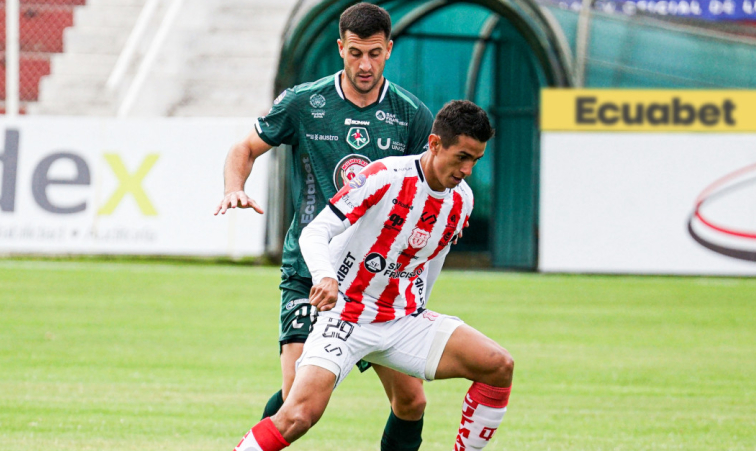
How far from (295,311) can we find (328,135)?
0.84m

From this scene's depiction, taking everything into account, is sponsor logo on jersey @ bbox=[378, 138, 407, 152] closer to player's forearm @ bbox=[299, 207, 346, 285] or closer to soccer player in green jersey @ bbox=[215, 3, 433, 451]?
soccer player in green jersey @ bbox=[215, 3, 433, 451]

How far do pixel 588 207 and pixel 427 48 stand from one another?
6.04 meters

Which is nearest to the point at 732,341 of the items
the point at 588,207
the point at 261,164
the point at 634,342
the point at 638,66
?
the point at 634,342

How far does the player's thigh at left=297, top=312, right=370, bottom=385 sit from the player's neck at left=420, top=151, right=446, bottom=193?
2.23 ft

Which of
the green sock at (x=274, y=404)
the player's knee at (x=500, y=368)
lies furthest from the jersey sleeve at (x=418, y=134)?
the green sock at (x=274, y=404)

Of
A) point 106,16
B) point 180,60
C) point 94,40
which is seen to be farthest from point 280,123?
point 106,16

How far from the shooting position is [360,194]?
4797 mm

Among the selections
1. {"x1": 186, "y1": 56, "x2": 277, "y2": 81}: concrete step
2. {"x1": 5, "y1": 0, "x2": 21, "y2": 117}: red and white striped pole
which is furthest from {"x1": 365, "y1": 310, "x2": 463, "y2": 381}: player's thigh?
{"x1": 186, "y1": 56, "x2": 277, "y2": 81}: concrete step

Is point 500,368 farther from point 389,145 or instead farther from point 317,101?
point 317,101

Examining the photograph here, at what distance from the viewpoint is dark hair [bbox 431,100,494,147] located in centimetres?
470

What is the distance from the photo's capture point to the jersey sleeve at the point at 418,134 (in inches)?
214

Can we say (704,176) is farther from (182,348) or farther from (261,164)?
(182,348)

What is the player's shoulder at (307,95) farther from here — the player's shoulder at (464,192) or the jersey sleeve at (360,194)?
the player's shoulder at (464,192)

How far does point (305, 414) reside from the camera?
450 cm
